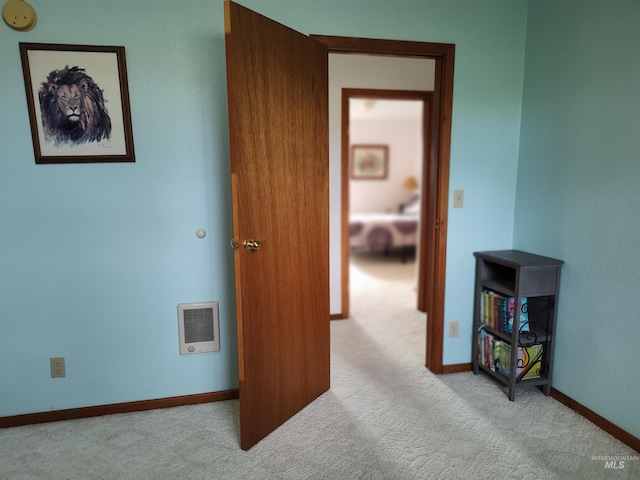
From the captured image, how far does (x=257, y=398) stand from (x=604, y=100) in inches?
86.6

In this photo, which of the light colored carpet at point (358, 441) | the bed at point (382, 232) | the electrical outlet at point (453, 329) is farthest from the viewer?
the bed at point (382, 232)

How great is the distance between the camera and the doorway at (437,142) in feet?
7.38

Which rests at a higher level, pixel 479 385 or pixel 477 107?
pixel 477 107

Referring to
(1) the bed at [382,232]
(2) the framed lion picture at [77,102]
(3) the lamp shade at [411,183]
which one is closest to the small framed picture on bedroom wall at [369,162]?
(3) the lamp shade at [411,183]

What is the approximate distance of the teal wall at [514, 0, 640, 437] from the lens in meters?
1.86

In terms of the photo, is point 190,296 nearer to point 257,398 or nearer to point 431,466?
point 257,398

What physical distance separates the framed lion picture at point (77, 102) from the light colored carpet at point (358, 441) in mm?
1366

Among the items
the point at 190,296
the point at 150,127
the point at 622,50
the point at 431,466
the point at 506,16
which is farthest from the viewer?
the point at 506,16

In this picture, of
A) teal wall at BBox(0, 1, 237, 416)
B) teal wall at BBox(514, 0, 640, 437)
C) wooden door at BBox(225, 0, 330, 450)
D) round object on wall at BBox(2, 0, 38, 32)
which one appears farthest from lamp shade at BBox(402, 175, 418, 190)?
round object on wall at BBox(2, 0, 38, 32)

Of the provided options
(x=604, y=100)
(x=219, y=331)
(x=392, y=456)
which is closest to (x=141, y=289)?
(x=219, y=331)

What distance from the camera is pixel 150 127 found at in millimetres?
2037

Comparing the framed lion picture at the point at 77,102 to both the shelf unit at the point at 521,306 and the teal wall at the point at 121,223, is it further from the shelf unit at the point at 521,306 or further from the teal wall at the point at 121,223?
the shelf unit at the point at 521,306

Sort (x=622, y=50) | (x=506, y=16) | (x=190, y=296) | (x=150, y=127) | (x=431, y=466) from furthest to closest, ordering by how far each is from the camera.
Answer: (x=506, y=16)
(x=190, y=296)
(x=150, y=127)
(x=622, y=50)
(x=431, y=466)

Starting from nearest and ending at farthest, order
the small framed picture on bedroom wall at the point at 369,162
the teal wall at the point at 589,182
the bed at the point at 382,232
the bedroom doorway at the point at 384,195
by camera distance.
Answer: the teal wall at the point at 589,182
the bedroom doorway at the point at 384,195
the bed at the point at 382,232
the small framed picture on bedroom wall at the point at 369,162
